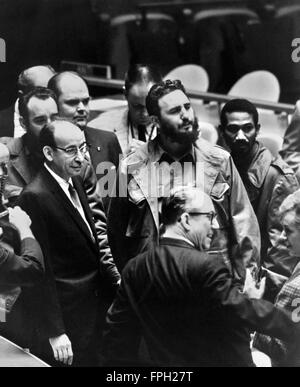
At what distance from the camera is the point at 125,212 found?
182 inches

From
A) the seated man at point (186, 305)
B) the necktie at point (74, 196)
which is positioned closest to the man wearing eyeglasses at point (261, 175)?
the seated man at point (186, 305)

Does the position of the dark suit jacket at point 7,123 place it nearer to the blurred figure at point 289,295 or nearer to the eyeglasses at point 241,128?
the eyeglasses at point 241,128

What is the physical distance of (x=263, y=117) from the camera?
4.65m

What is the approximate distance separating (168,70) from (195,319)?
4.84 ft

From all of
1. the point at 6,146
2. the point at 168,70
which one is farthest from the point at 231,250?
the point at 6,146

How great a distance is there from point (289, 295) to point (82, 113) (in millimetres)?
1637

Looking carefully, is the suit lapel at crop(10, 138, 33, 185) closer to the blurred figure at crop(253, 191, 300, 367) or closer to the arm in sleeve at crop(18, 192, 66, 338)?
the arm in sleeve at crop(18, 192, 66, 338)

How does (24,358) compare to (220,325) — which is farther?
(24,358)

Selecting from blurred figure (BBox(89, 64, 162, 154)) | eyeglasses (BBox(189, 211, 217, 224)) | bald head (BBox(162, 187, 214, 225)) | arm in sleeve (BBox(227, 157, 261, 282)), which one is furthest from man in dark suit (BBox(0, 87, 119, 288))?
arm in sleeve (BBox(227, 157, 261, 282))

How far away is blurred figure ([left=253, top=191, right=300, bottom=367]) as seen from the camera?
15.1 ft

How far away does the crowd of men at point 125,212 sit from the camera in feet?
14.9

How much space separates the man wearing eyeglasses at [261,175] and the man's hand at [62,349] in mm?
1272

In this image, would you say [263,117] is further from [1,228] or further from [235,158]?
[1,228]
